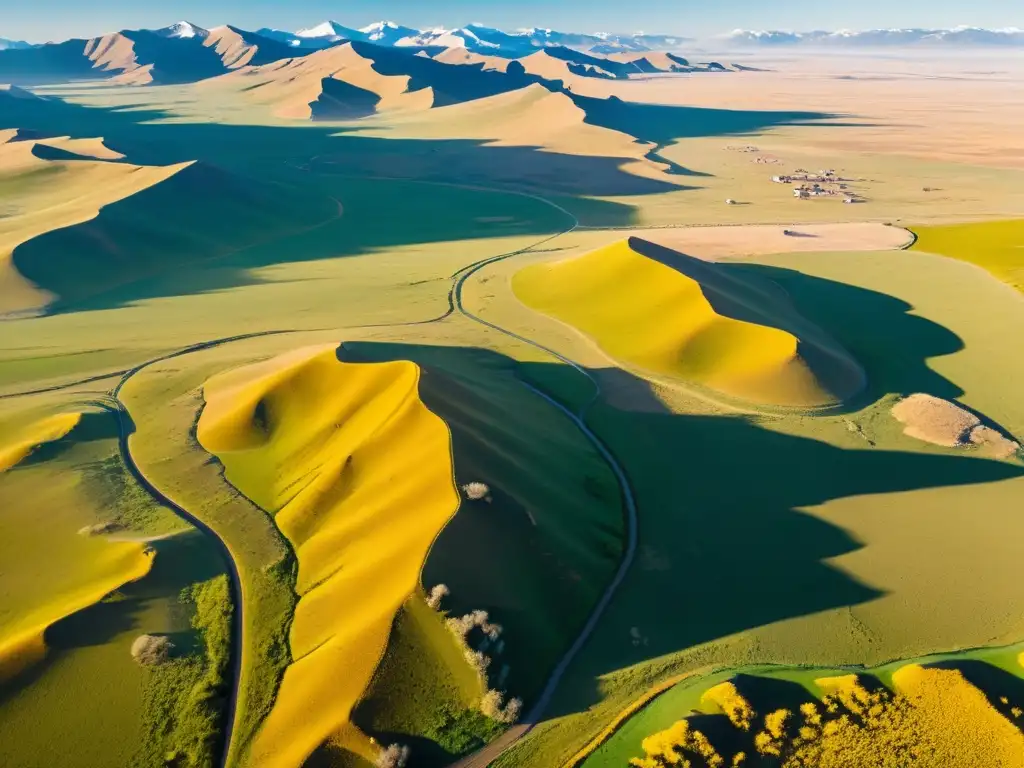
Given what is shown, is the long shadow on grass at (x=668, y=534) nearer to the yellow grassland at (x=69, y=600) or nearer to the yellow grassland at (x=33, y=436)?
the yellow grassland at (x=69, y=600)

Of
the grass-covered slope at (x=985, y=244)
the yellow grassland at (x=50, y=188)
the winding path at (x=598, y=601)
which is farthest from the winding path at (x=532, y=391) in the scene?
the grass-covered slope at (x=985, y=244)

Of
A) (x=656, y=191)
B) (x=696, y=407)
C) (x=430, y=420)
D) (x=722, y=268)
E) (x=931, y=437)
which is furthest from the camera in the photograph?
(x=656, y=191)

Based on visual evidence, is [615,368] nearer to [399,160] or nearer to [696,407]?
[696,407]

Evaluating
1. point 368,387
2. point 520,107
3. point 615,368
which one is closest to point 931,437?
point 615,368

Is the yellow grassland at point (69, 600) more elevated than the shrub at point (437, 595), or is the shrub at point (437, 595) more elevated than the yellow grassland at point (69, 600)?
the shrub at point (437, 595)

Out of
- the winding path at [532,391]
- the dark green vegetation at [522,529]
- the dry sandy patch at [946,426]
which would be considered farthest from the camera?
the dry sandy patch at [946,426]

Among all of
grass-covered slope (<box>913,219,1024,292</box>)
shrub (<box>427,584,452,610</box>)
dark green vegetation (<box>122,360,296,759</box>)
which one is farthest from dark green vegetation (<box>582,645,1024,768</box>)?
grass-covered slope (<box>913,219,1024,292</box>)

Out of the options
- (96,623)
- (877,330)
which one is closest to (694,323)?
(877,330)
